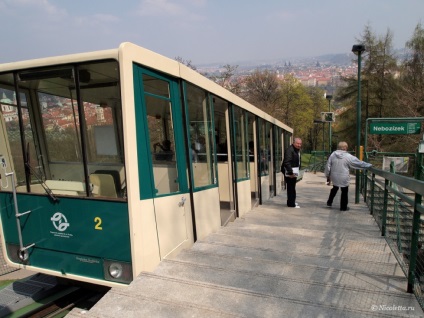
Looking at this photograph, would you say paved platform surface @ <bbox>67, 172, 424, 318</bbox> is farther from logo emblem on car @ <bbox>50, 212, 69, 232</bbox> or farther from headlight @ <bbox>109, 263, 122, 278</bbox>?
logo emblem on car @ <bbox>50, 212, 69, 232</bbox>

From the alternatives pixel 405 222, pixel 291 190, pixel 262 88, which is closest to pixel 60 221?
pixel 405 222

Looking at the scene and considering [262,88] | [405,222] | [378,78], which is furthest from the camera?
[262,88]

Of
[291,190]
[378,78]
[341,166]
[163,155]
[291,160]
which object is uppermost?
[378,78]

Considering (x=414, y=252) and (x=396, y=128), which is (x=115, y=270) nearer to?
(x=414, y=252)

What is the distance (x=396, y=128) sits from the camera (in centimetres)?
824

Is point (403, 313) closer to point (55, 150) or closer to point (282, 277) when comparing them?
point (282, 277)

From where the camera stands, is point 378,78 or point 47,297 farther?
point 378,78

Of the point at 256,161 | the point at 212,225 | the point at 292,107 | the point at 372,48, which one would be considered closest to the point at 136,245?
the point at 212,225

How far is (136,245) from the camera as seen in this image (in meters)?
3.32

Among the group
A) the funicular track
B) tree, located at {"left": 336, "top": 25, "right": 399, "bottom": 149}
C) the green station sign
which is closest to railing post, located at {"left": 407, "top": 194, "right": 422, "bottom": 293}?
the funicular track

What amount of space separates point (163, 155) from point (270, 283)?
192 cm

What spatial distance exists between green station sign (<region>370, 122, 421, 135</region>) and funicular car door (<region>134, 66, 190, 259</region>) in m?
6.15

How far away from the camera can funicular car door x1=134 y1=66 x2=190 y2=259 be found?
3463mm

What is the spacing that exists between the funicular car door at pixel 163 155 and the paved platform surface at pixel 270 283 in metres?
0.41
